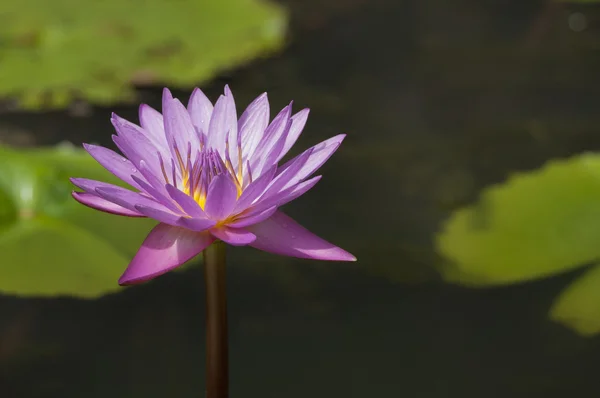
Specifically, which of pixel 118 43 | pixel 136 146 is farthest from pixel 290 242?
pixel 118 43

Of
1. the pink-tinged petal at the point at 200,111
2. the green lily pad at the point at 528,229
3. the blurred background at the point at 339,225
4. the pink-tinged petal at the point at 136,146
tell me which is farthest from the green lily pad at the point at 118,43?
the pink-tinged petal at the point at 136,146

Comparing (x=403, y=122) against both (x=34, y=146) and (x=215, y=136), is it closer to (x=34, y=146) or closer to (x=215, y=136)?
(x=34, y=146)

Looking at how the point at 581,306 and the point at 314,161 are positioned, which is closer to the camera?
the point at 314,161

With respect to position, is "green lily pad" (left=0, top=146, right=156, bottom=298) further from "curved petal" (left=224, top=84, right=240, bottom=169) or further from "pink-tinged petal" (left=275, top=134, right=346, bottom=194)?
"pink-tinged petal" (left=275, top=134, right=346, bottom=194)

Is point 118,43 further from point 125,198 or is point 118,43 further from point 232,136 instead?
point 125,198

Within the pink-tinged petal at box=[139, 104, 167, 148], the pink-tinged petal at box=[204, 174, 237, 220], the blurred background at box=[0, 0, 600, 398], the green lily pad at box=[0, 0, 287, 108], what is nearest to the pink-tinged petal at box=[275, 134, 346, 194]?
the pink-tinged petal at box=[204, 174, 237, 220]

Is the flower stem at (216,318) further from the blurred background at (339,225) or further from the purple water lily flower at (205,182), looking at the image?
the blurred background at (339,225)
